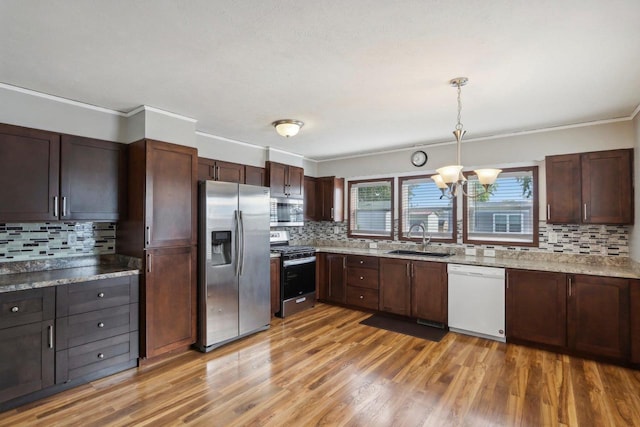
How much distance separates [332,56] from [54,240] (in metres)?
2.93

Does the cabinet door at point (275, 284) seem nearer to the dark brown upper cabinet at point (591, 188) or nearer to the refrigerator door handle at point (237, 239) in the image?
the refrigerator door handle at point (237, 239)

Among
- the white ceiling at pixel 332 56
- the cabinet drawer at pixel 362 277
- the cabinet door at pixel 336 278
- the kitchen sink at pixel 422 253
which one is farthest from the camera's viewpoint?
the cabinet door at pixel 336 278

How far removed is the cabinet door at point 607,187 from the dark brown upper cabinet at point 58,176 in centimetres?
475

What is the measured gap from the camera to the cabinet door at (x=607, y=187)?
3.25 metres

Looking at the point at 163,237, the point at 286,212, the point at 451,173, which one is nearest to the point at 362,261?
the point at 286,212

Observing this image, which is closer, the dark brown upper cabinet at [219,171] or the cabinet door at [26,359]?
the cabinet door at [26,359]

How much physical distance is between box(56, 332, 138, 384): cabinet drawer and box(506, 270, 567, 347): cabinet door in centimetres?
382

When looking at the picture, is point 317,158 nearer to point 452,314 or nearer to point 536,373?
point 452,314

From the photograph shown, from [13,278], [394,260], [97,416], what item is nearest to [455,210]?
[394,260]

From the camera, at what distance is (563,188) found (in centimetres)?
356

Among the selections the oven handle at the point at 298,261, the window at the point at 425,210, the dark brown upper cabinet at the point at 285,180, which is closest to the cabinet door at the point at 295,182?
the dark brown upper cabinet at the point at 285,180

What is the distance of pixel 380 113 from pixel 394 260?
79.9 inches

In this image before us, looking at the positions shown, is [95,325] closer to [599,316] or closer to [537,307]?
[537,307]

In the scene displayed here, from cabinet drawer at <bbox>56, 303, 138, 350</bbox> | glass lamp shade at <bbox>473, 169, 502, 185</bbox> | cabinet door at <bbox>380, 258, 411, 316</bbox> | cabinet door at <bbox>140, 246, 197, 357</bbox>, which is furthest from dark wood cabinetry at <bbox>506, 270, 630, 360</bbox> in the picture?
cabinet drawer at <bbox>56, 303, 138, 350</bbox>
